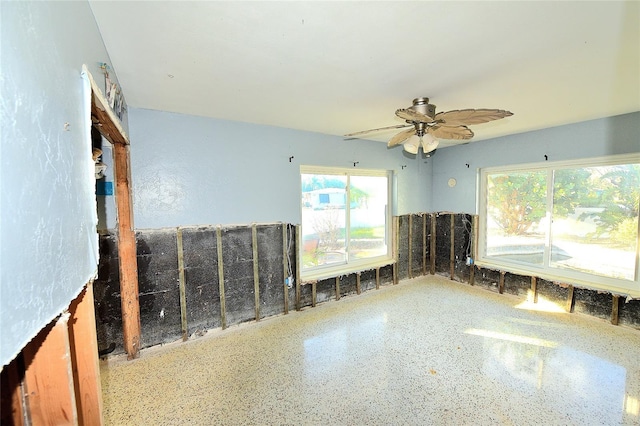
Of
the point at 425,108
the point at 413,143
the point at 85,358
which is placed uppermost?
the point at 425,108

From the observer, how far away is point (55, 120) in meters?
0.76

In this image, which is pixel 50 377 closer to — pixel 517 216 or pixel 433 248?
pixel 517 216

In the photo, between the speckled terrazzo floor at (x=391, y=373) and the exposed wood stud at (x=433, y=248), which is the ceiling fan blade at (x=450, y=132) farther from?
the exposed wood stud at (x=433, y=248)

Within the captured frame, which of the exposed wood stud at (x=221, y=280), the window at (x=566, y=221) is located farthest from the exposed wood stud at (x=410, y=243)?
the exposed wood stud at (x=221, y=280)

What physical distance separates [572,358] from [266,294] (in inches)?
120

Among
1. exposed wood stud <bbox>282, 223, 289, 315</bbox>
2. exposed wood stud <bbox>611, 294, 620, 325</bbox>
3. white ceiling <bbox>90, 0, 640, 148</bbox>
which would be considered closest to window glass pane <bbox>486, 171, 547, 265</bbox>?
exposed wood stud <bbox>611, 294, 620, 325</bbox>

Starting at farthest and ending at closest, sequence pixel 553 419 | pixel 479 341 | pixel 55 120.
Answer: pixel 479 341 < pixel 553 419 < pixel 55 120

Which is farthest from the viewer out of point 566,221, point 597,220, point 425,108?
point 566,221

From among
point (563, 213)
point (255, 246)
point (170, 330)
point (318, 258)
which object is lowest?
point (170, 330)

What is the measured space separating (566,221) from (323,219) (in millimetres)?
3094

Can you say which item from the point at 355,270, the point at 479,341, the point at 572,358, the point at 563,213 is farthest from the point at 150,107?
the point at 563,213

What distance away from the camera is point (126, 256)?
2.43 meters

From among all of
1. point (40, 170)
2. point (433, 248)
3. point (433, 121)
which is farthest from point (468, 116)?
point (433, 248)

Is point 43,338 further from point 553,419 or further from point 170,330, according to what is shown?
point 553,419
